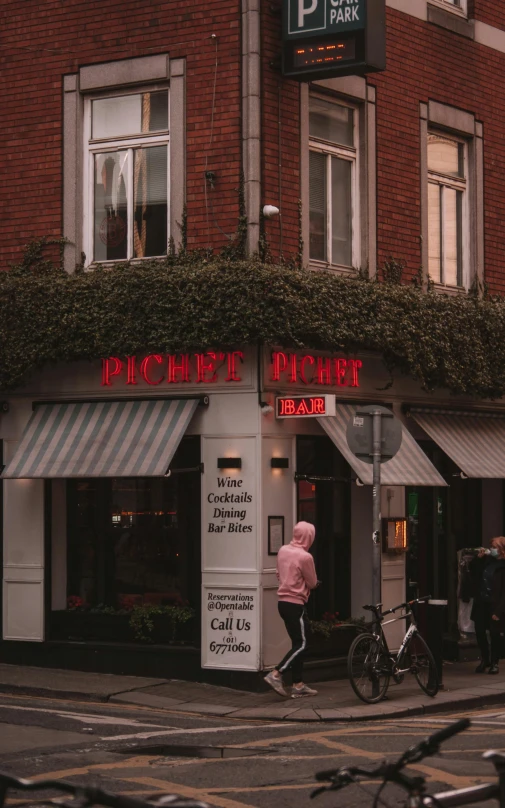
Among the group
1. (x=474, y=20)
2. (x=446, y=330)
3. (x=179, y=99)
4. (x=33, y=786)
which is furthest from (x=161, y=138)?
(x=33, y=786)

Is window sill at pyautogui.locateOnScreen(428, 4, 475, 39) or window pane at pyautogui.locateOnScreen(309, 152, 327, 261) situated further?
window sill at pyautogui.locateOnScreen(428, 4, 475, 39)

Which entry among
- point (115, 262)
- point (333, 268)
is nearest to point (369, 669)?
point (333, 268)

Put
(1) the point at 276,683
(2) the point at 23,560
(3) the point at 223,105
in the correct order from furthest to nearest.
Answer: (2) the point at 23,560 → (3) the point at 223,105 → (1) the point at 276,683

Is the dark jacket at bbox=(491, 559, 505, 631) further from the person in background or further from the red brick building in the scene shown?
the red brick building

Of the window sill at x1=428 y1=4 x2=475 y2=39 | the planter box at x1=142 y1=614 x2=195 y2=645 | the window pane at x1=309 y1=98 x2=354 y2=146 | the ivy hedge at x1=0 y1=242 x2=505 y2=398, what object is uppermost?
the window sill at x1=428 y1=4 x2=475 y2=39

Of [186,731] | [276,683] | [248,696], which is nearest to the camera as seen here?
[186,731]

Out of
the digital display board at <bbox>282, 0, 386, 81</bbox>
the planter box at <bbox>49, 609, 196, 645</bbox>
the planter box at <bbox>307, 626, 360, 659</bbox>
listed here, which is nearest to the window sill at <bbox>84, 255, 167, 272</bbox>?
the digital display board at <bbox>282, 0, 386, 81</bbox>

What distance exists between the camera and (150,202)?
15.7 metres

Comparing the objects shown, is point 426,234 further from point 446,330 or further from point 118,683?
point 118,683

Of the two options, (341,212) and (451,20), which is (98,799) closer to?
(341,212)

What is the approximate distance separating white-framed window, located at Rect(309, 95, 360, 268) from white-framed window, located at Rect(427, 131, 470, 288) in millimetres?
1642

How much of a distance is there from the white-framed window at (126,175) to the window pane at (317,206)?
1773 mm

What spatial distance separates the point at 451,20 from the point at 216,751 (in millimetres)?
11436

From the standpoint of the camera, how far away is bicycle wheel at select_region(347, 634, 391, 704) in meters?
13.3
